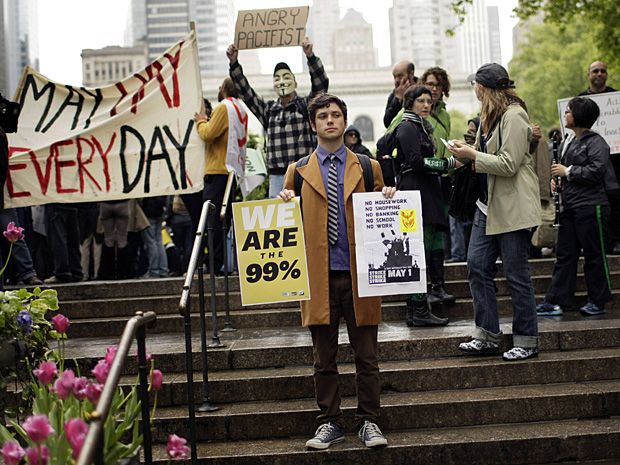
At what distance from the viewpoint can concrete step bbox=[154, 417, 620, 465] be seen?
531 centimetres

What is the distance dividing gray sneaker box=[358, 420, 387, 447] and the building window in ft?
279

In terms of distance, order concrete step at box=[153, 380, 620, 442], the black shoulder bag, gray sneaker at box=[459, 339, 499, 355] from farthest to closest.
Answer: the black shoulder bag, gray sneaker at box=[459, 339, 499, 355], concrete step at box=[153, 380, 620, 442]

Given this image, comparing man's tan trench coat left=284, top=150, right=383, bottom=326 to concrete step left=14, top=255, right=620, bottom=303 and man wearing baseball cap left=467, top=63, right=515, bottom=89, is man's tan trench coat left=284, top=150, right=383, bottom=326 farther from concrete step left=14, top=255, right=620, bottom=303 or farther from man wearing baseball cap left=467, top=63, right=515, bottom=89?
concrete step left=14, top=255, right=620, bottom=303

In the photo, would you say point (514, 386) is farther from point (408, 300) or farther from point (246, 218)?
point (246, 218)

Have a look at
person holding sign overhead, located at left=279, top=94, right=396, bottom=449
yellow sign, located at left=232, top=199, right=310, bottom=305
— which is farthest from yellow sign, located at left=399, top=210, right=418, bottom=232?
yellow sign, located at left=232, top=199, right=310, bottom=305

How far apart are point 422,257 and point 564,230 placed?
2737 mm

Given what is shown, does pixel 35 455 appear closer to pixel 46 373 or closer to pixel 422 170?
pixel 46 373

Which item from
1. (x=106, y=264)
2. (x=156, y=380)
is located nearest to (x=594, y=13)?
(x=106, y=264)

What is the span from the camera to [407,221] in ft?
18.0

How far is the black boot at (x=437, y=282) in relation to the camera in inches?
299

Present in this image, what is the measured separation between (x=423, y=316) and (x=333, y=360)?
197 centimetres

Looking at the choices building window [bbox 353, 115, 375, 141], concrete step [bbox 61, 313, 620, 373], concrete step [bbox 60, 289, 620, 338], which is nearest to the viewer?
concrete step [bbox 61, 313, 620, 373]

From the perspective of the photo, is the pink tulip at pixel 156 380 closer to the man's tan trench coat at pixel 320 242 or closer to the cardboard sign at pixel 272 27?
the man's tan trench coat at pixel 320 242

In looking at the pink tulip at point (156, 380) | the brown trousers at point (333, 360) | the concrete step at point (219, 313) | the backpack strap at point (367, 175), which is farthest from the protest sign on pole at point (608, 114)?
the pink tulip at point (156, 380)
